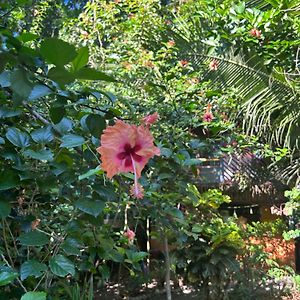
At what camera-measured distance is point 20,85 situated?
2.22 ft

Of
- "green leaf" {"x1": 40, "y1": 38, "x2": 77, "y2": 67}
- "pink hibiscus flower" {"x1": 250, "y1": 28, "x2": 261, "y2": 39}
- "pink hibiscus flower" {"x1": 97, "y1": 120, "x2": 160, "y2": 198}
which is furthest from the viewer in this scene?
"pink hibiscus flower" {"x1": 250, "y1": 28, "x2": 261, "y2": 39}

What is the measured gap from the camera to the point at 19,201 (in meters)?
1.17

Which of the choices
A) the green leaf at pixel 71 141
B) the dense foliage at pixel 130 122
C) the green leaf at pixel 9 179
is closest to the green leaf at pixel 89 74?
the dense foliage at pixel 130 122

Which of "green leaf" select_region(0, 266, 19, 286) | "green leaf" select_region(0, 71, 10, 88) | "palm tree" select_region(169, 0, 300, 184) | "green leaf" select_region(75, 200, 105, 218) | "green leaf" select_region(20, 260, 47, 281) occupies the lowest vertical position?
"green leaf" select_region(0, 266, 19, 286)

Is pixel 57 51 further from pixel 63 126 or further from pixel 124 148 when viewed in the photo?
pixel 63 126

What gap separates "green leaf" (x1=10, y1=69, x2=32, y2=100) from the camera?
2.21 feet

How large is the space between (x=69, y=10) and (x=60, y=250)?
22.8ft

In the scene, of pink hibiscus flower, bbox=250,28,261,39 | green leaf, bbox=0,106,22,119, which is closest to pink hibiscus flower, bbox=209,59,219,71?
pink hibiscus flower, bbox=250,28,261,39

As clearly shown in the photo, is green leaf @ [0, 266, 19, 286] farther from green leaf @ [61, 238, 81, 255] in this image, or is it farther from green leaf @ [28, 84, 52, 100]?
green leaf @ [28, 84, 52, 100]

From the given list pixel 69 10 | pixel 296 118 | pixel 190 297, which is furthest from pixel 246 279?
pixel 69 10

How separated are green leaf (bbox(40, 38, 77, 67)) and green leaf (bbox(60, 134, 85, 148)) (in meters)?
0.26

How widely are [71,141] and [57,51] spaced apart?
→ 11.2 inches

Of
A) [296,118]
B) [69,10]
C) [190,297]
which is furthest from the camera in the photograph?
[69,10]

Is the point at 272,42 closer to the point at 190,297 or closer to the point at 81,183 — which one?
the point at 81,183
